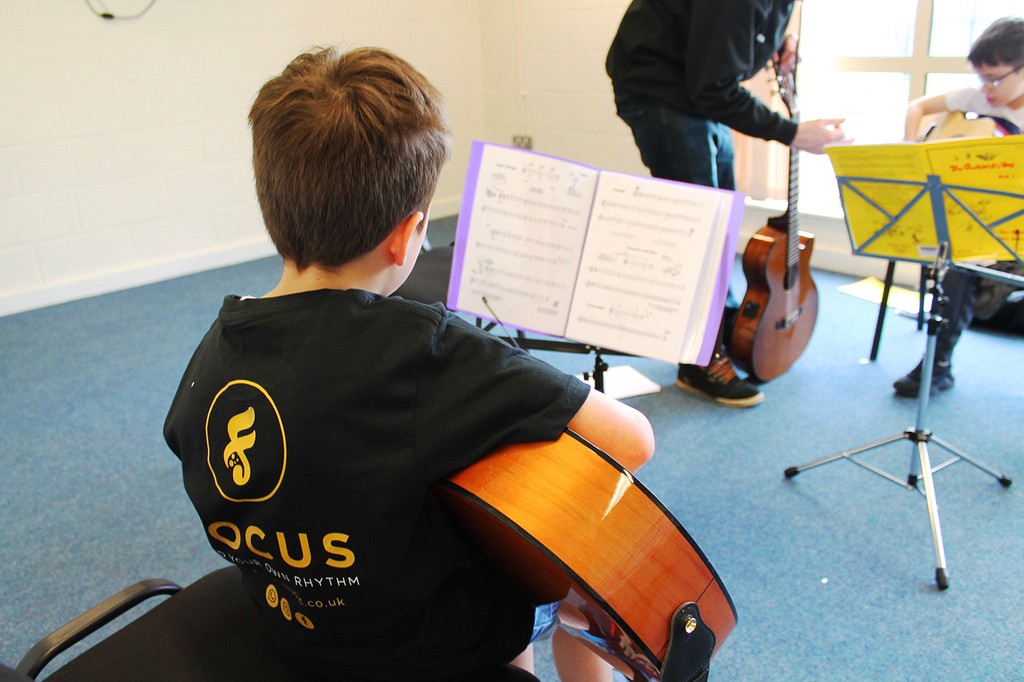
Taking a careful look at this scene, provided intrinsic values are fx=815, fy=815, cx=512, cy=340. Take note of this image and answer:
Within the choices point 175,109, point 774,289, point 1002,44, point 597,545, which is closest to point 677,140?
point 774,289

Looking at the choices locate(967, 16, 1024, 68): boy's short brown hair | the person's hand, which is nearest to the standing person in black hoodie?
the person's hand

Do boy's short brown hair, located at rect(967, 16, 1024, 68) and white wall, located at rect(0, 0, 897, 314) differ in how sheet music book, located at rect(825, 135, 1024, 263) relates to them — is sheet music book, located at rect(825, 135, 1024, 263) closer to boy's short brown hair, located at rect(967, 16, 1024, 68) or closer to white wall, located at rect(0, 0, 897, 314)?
boy's short brown hair, located at rect(967, 16, 1024, 68)

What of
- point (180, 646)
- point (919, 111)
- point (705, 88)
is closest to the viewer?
point (180, 646)

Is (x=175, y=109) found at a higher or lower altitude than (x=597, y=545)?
higher

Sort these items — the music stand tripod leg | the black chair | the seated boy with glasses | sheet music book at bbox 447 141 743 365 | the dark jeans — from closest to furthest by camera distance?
the black chair, sheet music book at bbox 447 141 743 365, the music stand tripod leg, the seated boy with glasses, the dark jeans

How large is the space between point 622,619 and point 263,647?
469 millimetres

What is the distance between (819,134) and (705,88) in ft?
1.11

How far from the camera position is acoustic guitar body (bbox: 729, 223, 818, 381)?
246 cm

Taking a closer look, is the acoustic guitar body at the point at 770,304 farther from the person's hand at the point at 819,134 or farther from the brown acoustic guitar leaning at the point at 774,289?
the person's hand at the point at 819,134

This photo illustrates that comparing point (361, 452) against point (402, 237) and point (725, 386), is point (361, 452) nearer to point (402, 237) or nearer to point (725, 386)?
point (402, 237)

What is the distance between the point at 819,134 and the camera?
224 centimetres

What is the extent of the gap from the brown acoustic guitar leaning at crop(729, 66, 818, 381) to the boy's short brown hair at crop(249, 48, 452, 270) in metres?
1.77

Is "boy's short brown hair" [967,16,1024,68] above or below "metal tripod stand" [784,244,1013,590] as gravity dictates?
above

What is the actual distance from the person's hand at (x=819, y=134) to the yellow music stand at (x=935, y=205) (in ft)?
1.28
